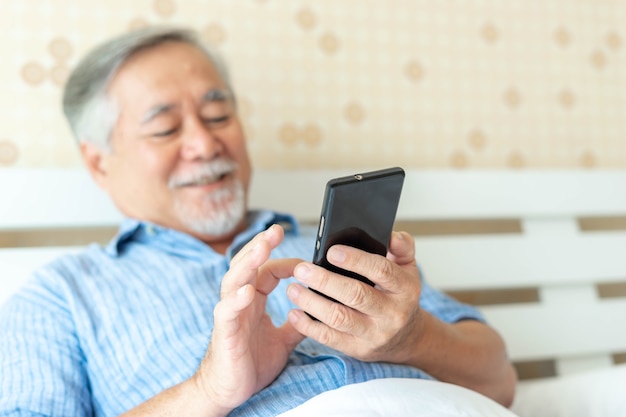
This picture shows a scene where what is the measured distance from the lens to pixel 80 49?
1356 millimetres

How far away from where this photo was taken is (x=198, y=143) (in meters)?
1.15

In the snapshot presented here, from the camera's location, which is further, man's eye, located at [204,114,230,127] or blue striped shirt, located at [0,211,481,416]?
man's eye, located at [204,114,230,127]

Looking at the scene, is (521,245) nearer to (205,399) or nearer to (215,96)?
(215,96)

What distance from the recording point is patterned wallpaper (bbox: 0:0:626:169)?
4.39 feet

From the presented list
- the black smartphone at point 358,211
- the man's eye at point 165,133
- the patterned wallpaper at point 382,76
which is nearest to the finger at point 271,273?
the black smartphone at point 358,211

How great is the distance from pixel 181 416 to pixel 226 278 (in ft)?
0.71

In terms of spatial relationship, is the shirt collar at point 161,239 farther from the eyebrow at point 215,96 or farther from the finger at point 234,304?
the finger at point 234,304

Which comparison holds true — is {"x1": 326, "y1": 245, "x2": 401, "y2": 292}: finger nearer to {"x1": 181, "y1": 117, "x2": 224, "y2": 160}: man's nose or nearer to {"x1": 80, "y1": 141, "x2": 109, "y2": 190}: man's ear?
{"x1": 181, "y1": 117, "x2": 224, "y2": 160}: man's nose

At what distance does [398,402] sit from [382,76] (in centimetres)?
98

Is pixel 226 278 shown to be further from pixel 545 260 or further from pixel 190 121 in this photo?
pixel 545 260

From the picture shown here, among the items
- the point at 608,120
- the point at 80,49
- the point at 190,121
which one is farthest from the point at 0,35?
the point at 608,120

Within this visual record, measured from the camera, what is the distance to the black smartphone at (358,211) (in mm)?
688

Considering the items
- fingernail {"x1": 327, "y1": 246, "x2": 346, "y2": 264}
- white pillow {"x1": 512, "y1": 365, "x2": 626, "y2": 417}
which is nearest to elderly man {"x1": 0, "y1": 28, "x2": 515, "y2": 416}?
fingernail {"x1": 327, "y1": 246, "x2": 346, "y2": 264}

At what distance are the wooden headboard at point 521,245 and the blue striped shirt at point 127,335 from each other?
9.7 inches
